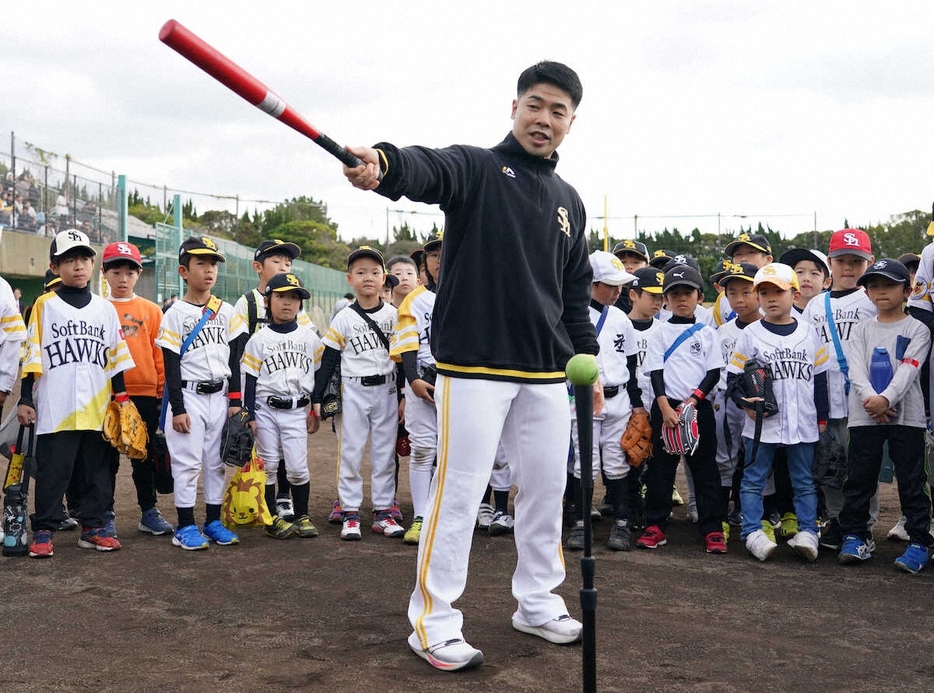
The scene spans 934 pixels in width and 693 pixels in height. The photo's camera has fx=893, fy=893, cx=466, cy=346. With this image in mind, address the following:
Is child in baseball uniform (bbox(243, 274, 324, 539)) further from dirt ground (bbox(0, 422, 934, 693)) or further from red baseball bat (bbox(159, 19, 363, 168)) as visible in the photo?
red baseball bat (bbox(159, 19, 363, 168))

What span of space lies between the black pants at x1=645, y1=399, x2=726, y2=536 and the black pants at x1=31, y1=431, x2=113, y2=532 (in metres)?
3.93

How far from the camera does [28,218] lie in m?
24.2

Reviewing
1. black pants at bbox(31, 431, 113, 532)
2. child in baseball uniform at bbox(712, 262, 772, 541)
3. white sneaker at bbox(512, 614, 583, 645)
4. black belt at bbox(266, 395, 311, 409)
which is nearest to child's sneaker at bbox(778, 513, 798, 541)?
child in baseball uniform at bbox(712, 262, 772, 541)

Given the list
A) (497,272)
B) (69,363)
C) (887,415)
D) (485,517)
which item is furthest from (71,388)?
(887,415)

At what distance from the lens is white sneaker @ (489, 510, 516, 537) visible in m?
6.62

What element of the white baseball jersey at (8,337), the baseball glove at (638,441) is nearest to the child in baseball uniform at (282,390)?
the white baseball jersey at (8,337)

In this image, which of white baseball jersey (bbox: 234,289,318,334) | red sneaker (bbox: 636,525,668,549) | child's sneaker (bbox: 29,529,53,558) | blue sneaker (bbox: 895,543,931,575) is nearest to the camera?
blue sneaker (bbox: 895,543,931,575)

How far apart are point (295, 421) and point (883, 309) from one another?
4.24 meters

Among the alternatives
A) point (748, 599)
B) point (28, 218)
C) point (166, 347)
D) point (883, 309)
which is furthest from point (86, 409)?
point (28, 218)

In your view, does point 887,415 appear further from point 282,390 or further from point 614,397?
point 282,390

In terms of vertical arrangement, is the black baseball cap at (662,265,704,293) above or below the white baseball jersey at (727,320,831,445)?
above

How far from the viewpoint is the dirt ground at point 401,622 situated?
3631 mm

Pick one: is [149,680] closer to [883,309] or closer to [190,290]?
[190,290]

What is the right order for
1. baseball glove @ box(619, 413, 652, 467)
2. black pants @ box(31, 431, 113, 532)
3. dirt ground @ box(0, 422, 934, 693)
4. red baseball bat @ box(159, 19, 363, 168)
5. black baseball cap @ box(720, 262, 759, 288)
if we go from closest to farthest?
red baseball bat @ box(159, 19, 363, 168), dirt ground @ box(0, 422, 934, 693), black pants @ box(31, 431, 113, 532), baseball glove @ box(619, 413, 652, 467), black baseball cap @ box(720, 262, 759, 288)
